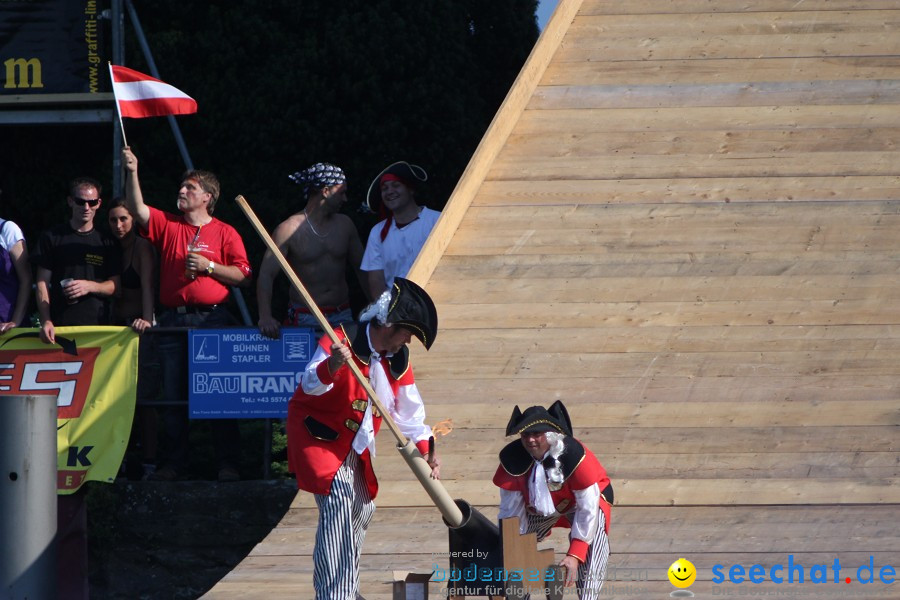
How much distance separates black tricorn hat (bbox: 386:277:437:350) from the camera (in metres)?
5.81

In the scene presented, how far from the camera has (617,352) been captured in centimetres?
812

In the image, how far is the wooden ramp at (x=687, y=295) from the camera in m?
7.07

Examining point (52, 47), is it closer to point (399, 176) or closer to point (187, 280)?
point (187, 280)

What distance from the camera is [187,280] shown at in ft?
27.7

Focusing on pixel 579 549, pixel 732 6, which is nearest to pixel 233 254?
pixel 579 549

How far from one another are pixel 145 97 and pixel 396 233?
5.93 ft

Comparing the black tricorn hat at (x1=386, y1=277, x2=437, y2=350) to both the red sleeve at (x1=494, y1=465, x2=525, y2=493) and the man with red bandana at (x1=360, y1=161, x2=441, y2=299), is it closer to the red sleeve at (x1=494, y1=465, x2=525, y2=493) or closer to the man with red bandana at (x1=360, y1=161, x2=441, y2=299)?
the red sleeve at (x1=494, y1=465, x2=525, y2=493)

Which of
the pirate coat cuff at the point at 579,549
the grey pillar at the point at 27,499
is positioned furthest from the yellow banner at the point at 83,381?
the pirate coat cuff at the point at 579,549

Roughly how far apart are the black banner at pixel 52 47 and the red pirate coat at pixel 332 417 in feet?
19.6

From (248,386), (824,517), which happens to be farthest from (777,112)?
(248,386)

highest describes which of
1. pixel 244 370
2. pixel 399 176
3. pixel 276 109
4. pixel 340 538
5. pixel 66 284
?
pixel 340 538

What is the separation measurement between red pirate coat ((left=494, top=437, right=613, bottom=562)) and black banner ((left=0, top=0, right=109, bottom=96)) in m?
6.37

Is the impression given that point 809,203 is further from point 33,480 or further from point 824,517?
point 33,480

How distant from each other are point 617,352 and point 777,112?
2.46 meters
